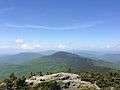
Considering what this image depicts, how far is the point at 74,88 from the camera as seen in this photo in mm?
108875

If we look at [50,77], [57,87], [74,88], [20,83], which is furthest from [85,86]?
[20,83]

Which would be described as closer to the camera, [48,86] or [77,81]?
[48,86]

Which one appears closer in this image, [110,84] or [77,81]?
[77,81]

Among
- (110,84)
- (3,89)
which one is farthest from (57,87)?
(110,84)

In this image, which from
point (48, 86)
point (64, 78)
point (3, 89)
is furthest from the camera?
point (64, 78)

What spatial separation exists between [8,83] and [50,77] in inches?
922

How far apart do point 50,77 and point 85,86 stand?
23299 millimetres

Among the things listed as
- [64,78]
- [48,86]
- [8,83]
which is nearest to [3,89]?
[8,83]

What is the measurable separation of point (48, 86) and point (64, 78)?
59.8ft

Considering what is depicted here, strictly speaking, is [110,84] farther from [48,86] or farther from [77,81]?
[48,86]

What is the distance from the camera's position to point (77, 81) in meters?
115

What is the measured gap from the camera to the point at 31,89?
109938 millimetres

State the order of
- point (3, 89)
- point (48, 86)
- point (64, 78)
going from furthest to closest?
point (64, 78) → point (3, 89) → point (48, 86)

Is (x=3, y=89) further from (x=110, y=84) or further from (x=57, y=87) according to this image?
(x=110, y=84)
